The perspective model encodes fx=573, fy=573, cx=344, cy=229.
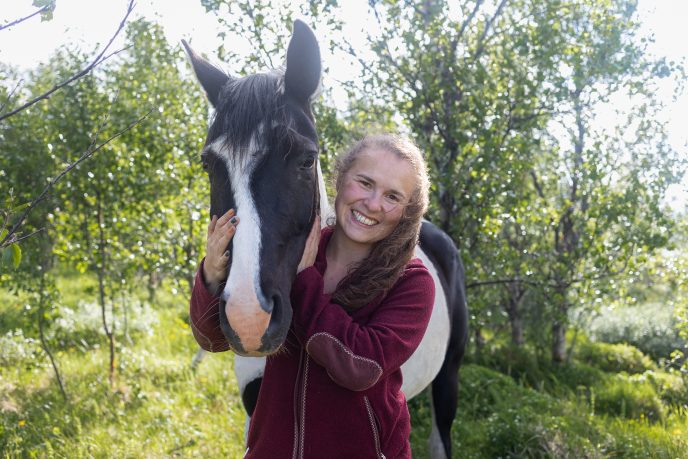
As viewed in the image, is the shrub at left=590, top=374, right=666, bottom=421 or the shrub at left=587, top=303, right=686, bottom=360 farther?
the shrub at left=587, top=303, right=686, bottom=360

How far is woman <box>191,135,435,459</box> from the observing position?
1.67 m

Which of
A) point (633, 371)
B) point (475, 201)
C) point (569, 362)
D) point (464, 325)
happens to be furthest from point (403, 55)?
point (633, 371)

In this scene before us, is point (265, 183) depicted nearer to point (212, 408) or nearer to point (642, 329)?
point (212, 408)

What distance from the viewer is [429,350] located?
3.25m

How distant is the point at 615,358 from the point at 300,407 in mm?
8342

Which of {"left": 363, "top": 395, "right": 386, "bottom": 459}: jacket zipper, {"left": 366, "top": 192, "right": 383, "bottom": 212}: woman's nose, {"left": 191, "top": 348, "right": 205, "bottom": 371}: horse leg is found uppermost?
{"left": 366, "top": 192, "right": 383, "bottom": 212}: woman's nose

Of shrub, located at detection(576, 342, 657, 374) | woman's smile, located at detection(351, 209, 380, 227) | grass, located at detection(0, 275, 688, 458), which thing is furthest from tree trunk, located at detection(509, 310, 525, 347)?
woman's smile, located at detection(351, 209, 380, 227)

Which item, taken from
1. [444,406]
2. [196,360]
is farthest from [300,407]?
[196,360]

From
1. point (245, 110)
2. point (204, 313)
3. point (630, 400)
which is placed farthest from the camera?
point (630, 400)

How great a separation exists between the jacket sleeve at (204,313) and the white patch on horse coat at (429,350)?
1410 millimetres

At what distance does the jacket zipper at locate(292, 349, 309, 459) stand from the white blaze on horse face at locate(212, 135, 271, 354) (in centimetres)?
28

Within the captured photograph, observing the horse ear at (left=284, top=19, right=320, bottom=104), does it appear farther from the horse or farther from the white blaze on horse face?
the white blaze on horse face

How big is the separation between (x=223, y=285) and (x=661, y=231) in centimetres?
492

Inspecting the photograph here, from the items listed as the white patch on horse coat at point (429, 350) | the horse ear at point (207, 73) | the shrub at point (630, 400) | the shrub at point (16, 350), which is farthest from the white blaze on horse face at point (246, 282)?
the shrub at point (16, 350)
